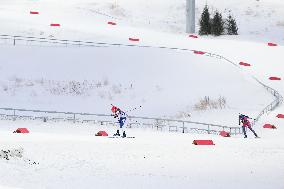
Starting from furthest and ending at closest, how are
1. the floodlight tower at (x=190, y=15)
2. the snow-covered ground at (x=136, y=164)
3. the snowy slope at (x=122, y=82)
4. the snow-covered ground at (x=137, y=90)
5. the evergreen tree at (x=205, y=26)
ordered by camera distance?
the evergreen tree at (x=205, y=26) < the floodlight tower at (x=190, y=15) < the snowy slope at (x=122, y=82) < the snow-covered ground at (x=137, y=90) < the snow-covered ground at (x=136, y=164)

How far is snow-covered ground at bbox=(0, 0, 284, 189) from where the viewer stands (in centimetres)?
1803

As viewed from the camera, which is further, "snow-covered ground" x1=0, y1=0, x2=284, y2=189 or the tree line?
the tree line

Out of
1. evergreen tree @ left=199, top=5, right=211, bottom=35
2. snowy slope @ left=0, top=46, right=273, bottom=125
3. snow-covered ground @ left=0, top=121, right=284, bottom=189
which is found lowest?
snow-covered ground @ left=0, top=121, right=284, bottom=189

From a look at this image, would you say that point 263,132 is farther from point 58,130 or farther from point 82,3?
point 82,3

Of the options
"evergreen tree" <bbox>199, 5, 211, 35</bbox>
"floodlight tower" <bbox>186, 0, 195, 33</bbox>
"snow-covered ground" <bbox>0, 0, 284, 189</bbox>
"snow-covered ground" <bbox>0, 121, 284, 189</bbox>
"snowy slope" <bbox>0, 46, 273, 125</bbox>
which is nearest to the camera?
"snow-covered ground" <bbox>0, 121, 284, 189</bbox>

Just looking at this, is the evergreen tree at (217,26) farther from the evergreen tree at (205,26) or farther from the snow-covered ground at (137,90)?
the snow-covered ground at (137,90)

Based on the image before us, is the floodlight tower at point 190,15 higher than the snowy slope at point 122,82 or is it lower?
higher

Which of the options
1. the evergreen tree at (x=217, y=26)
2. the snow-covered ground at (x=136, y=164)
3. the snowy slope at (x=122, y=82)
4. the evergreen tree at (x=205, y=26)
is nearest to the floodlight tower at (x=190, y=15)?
the evergreen tree at (x=205, y=26)

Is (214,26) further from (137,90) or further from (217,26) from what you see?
(137,90)

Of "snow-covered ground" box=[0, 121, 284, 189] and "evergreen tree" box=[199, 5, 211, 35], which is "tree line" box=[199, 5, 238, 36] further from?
"snow-covered ground" box=[0, 121, 284, 189]

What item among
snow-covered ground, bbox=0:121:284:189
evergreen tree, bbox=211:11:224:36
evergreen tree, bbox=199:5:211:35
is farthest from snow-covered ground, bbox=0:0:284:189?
evergreen tree, bbox=199:5:211:35

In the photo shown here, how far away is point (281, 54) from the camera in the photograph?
5306 centimetres

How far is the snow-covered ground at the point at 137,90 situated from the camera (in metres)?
18.0

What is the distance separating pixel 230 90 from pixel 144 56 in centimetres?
799
